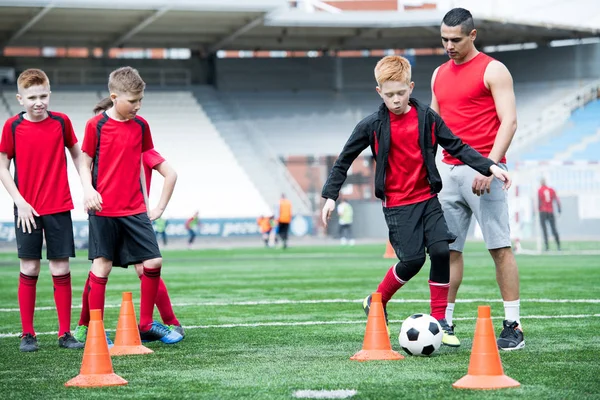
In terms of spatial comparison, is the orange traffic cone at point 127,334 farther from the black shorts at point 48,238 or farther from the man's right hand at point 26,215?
the man's right hand at point 26,215

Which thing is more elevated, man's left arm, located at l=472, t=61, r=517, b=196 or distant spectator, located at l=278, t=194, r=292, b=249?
man's left arm, located at l=472, t=61, r=517, b=196

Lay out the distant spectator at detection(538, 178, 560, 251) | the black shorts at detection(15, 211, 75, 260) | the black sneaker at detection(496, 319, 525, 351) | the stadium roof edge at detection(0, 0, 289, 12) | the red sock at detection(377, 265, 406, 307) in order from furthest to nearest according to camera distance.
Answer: the stadium roof edge at detection(0, 0, 289, 12)
the distant spectator at detection(538, 178, 560, 251)
the black shorts at detection(15, 211, 75, 260)
the red sock at detection(377, 265, 406, 307)
the black sneaker at detection(496, 319, 525, 351)

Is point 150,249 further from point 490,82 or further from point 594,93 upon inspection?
point 594,93

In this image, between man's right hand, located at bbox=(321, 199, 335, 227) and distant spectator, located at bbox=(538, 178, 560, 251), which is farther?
distant spectator, located at bbox=(538, 178, 560, 251)

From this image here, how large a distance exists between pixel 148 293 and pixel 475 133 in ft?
8.37

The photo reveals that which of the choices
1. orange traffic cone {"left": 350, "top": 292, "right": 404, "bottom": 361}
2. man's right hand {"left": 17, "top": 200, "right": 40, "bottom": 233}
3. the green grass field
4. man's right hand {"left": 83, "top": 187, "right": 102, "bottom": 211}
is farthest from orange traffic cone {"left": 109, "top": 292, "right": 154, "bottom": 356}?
orange traffic cone {"left": 350, "top": 292, "right": 404, "bottom": 361}

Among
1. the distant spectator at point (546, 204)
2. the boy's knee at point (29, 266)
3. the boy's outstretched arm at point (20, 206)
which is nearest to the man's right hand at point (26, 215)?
the boy's outstretched arm at point (20, 206)

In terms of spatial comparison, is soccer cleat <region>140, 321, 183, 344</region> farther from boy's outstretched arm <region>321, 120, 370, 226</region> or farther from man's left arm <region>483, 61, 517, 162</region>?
man's left arm <region>483, 61, 517, 162</region>

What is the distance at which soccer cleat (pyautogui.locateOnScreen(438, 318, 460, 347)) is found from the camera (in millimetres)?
6703

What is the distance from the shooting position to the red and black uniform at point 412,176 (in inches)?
261

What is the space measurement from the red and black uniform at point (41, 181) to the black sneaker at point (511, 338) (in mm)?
3134

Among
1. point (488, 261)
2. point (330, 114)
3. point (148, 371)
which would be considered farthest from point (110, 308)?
point (330, 114)

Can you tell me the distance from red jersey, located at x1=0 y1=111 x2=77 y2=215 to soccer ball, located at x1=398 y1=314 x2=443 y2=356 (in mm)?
2767

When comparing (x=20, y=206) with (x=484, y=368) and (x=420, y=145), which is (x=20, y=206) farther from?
(x=484, y=368)
